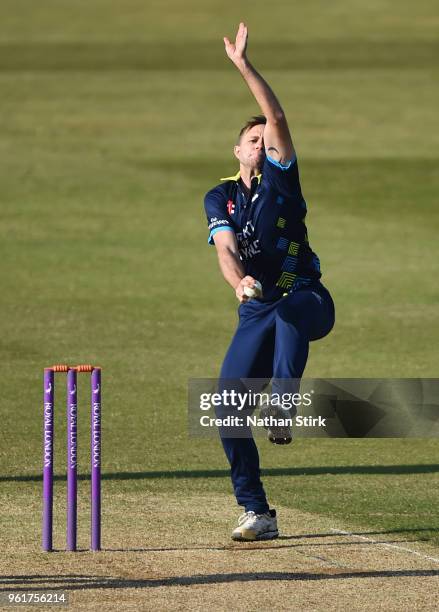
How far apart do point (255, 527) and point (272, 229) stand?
65.2 inches

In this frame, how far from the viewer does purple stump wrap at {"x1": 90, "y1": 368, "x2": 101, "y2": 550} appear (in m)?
7.74

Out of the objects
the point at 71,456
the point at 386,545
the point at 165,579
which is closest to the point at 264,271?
the point at 71,456

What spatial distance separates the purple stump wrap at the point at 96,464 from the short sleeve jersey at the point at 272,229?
1.12 meters

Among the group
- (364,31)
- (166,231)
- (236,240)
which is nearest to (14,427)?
(236,240)

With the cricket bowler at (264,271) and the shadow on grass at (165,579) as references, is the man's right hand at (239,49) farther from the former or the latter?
the shadow on grass at (165,579)

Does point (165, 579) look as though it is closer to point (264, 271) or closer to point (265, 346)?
point (265, 346)

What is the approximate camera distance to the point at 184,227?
872 inches

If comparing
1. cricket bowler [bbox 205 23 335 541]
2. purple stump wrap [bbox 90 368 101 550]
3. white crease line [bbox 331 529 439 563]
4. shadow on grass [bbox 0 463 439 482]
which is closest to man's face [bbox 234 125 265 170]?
cricket bowler [bbox 205 23 335 541]

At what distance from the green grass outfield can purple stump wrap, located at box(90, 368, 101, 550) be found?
448mm

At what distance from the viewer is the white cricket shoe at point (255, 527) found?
8117 millimetres

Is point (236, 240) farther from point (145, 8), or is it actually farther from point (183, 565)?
point (145, 8)

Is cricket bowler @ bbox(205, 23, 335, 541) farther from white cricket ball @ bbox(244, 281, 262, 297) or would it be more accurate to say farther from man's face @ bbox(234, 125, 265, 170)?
white cricket ball @ bbox(244, 281, 262, 297)

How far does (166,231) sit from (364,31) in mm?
23597

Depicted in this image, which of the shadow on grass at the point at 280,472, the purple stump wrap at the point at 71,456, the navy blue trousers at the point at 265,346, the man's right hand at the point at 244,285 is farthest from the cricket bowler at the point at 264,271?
the shadow on grass at the point at 280,472
